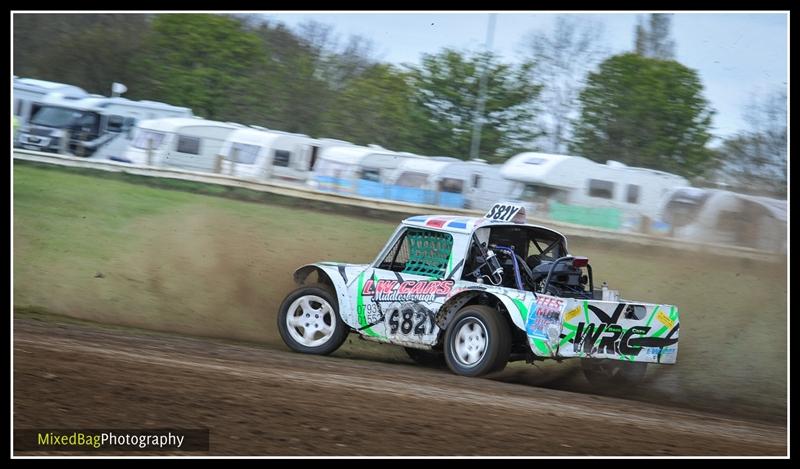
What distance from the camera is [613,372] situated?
977cm

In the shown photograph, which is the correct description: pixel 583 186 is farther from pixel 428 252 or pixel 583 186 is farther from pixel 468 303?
pixel 468 303

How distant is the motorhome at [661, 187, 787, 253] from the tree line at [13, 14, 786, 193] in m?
3.12

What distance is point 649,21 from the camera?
24641 mm

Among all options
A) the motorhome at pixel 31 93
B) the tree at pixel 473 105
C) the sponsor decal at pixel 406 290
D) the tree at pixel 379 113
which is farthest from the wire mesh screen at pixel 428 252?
the motorhome at pixel 31 93

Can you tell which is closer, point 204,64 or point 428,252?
point 428,252

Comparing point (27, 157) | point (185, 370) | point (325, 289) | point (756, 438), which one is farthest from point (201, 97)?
point (756, 438)

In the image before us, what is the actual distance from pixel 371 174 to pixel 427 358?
1097cm

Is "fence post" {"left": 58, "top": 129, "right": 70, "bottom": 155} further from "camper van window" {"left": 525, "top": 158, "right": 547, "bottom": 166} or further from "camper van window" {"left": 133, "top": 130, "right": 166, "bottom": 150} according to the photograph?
"camper van window" {"left": 525, "top": 158, "right": 547, "bottom": 166}

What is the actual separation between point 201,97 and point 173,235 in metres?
12.0

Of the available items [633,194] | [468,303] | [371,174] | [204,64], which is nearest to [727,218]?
[633,194]

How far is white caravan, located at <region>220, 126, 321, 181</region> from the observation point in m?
22.2

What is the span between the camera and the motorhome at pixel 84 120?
2358 cm

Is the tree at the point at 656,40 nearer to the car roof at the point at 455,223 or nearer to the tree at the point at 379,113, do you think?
the tree at the point at 379,113

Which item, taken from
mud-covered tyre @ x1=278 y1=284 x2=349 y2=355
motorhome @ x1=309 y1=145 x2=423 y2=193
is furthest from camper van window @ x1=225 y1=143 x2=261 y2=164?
mud-covered tyre @ x1=278 y1=284 x2=349 y2=355
